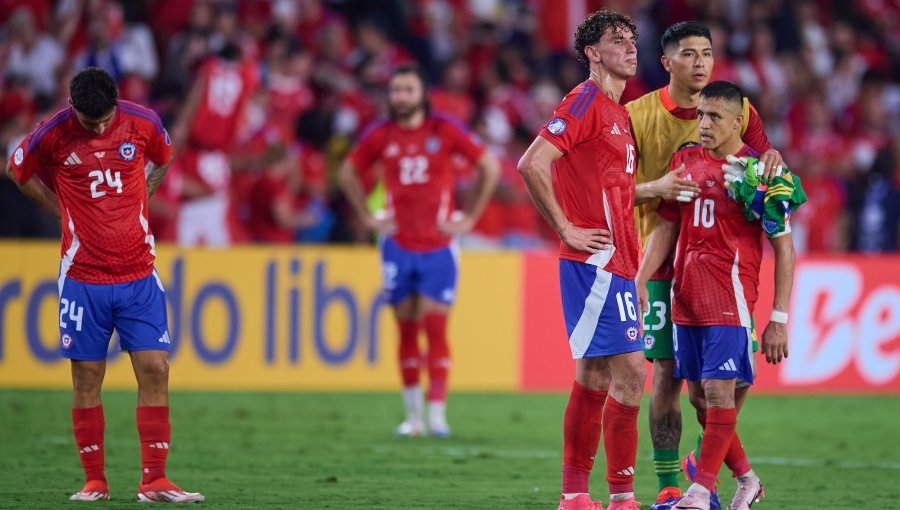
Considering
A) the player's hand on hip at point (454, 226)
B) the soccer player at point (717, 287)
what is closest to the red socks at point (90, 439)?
the soccer player at point (717, 287)

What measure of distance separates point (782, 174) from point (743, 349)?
2.98ft

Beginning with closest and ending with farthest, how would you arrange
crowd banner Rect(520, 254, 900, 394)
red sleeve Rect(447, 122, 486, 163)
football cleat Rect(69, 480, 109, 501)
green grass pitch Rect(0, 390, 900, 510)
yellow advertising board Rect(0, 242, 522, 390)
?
1. football cleat Rect(69, 480, 109, 501)
2. green grass pitch Rect(0, 390, 900, 510)
3. red sleeve Rect(447, 122, 486, 163)
4. yellow advertising board Rect(0, 242, 522, 390)
5. crowd banner Rect(520, 254, 900, 394)

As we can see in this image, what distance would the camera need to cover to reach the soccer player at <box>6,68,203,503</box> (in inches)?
291

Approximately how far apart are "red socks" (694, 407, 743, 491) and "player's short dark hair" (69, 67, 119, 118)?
3.53 m

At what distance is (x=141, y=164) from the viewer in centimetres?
757

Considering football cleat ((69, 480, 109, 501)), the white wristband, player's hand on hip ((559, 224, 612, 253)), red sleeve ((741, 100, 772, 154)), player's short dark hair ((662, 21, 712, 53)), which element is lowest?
football cleat ((69, 480, 109, 501))

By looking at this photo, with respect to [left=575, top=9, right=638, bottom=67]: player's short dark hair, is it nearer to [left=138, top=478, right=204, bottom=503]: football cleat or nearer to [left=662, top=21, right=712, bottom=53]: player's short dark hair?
[left=662, top=21, right=712, bottom=53]: player's short dark hair

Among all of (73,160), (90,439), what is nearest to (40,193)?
(73,160)

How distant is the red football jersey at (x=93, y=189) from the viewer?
24.2 feet

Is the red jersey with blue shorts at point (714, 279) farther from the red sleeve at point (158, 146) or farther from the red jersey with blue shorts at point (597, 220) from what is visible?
the red sleeve at point (158, 146)

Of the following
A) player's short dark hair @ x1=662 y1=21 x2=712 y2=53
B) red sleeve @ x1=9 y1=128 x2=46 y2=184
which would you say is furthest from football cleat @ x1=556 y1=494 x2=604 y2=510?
red sleeve @ x1=9 y1=128 x2=46 y2=184

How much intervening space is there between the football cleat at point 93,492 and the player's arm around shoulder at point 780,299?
11.7 feet

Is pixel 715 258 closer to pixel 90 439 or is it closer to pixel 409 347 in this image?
pixel 90 439

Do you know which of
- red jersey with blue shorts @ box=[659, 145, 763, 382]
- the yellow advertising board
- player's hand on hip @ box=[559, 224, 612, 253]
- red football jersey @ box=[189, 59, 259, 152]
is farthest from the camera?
red football jersey @ box=[189, 59, 259, 152]
